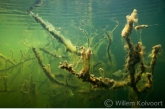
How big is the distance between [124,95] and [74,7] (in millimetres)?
10394

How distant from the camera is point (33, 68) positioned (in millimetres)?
14156

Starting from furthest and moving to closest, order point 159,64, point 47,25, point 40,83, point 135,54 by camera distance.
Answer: point 159,64 → point 40,83 → point 47,25 → point 135,54

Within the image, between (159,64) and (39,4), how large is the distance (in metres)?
14.2

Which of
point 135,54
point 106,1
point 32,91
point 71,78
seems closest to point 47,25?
point 135,54

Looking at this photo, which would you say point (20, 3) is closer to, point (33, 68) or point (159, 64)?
point (33, 68)

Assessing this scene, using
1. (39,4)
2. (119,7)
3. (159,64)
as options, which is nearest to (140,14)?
(119,7)

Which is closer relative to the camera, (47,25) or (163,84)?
(47,25)

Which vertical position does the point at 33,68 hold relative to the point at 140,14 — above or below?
below

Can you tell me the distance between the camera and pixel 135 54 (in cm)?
484

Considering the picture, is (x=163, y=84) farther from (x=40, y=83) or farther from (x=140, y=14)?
(x=40, y=83)

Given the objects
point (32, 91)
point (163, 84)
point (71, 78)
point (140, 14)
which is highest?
point (140, 14)

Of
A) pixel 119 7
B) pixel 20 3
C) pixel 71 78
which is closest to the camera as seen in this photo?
pixel 71 78

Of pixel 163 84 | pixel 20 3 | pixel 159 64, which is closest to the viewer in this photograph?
pixel 20 3

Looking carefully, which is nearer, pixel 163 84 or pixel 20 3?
pixel 20 3
